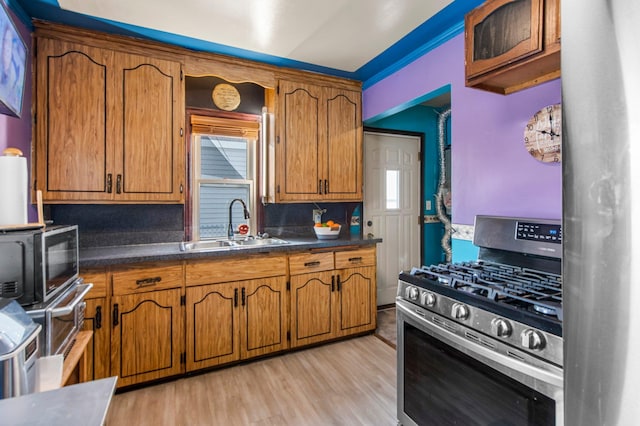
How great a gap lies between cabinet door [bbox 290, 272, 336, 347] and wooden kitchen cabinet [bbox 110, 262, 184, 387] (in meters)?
0.89

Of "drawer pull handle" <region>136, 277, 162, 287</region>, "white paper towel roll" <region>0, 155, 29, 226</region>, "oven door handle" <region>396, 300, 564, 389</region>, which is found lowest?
"oven door handle" <region>396, 300, 564, 389</region>

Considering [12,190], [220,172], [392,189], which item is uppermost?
[220,172]

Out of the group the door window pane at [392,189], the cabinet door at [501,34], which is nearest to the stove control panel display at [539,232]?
the cabinet door at [501,34]

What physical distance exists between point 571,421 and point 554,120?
1648mm

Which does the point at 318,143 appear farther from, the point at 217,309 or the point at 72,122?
the point at 72,122

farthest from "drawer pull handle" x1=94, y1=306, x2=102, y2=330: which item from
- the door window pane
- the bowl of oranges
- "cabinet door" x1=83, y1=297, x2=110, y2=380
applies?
the door window pane

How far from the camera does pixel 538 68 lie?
1554 millimetres

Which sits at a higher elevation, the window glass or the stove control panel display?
the window glass

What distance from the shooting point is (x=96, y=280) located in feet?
6.70

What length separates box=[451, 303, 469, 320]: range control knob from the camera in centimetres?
127

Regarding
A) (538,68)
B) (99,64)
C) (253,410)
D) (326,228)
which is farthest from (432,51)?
(253,410)

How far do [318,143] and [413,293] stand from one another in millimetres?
1945

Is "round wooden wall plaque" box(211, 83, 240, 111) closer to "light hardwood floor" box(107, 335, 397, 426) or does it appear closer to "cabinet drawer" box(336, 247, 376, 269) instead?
"cabinet drawer" box(336, 247, 376, 269)

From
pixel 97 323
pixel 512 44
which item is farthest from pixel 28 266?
pixel 512 44
